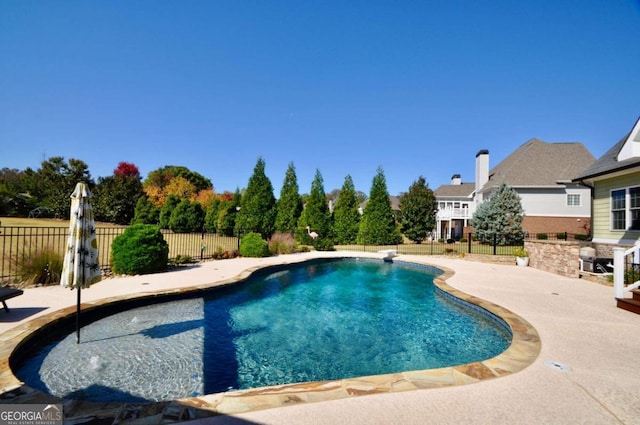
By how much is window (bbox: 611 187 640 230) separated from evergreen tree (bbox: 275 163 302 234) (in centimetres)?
1958

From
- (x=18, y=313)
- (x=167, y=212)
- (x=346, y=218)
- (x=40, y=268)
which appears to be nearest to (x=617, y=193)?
(x=346, y=218)

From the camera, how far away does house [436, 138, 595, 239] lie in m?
23.5

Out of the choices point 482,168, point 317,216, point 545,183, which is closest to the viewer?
point 317,216

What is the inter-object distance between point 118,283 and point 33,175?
42.6 m

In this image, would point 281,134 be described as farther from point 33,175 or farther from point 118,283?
point 33,175

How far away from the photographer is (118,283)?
8438 mm

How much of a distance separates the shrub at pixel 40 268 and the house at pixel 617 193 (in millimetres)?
19015

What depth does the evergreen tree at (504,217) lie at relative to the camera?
2227 centimetres

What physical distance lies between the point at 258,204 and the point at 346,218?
26.2ft

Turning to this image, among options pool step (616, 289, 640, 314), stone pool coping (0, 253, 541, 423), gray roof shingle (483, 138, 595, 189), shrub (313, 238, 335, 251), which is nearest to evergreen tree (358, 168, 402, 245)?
shrub (313, 238, 335, 251)

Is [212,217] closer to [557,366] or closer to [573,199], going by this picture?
[557,366]

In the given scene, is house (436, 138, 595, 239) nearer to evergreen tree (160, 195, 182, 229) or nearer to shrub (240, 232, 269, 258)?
shrub (240, 232, 269, 258)

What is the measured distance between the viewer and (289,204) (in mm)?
25125

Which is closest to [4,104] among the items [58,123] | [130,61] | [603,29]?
[58,123]
